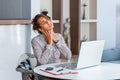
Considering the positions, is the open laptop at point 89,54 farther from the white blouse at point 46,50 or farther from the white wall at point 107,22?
the white wall at point 107,22

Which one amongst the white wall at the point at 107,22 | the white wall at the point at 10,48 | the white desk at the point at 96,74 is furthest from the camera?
the white wall at the point at 107,22

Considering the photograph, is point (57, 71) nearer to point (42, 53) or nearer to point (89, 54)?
point (89, 54)

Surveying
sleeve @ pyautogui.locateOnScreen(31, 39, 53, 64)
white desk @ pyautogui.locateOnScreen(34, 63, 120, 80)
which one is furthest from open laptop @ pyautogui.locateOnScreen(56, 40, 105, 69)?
sleeve @ pyautogui.locateOnScreen(31, 39, 53, 64)

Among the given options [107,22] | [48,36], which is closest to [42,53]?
[48,36]

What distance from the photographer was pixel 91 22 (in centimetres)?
454

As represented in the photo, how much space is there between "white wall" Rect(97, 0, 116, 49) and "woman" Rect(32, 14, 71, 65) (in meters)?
1.99

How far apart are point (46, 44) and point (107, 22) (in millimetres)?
2363

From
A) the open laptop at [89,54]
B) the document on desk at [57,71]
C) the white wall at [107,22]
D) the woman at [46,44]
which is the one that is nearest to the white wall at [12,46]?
the woman at [46,44]

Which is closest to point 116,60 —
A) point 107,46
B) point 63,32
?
point 107,46

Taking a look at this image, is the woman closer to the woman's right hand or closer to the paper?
the woman's right hand

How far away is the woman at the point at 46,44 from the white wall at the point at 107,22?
1991mm

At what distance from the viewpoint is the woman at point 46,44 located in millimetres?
2574

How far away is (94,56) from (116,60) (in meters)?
2.12

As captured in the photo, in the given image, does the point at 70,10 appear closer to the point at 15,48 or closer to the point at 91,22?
the point at 91,22
